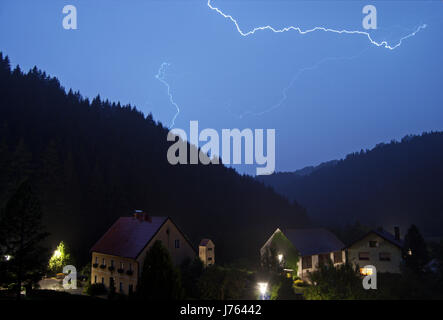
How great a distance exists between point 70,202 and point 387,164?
153 m

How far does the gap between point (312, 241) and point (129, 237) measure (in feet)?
78.1

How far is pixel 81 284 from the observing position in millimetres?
34625

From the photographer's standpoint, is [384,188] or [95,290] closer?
[95,290]

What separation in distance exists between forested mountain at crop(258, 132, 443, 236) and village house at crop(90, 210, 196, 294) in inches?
4320

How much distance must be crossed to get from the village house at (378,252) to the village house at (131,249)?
20904 millimetres

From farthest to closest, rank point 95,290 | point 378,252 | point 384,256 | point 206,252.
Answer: point 206,252, point 378,252, point 384,256, point 95,290

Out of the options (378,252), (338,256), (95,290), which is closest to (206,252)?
(95,290)

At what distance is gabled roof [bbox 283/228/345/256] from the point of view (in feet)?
131

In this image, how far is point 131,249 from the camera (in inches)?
1160

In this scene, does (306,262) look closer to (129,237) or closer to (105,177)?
(129,237)
